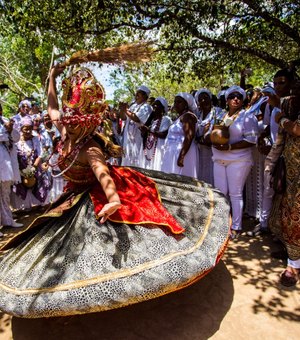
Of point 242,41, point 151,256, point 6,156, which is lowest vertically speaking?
point 151,256

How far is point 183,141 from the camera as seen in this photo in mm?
5430

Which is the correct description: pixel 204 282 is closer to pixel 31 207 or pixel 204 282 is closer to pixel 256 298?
pixel 256 298

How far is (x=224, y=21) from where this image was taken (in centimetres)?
630

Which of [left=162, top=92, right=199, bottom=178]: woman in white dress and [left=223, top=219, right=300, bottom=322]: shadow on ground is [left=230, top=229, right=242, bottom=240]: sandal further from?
[left=162, top=92, right=199, bottom=178]: woman in white dress

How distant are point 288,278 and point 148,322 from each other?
1.66m

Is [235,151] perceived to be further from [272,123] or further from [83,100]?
[83,100]

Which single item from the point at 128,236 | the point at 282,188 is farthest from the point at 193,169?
the point at 128,236

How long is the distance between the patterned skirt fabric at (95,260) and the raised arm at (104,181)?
305mm

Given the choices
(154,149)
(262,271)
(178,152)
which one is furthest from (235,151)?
(154,149)

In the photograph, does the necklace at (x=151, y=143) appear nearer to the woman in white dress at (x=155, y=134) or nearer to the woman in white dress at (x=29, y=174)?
the woman in white dress at (x=155, y=134)

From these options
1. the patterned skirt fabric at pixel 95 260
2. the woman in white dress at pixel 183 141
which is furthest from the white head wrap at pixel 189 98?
the patterned skirt fabric at pixel 95 260

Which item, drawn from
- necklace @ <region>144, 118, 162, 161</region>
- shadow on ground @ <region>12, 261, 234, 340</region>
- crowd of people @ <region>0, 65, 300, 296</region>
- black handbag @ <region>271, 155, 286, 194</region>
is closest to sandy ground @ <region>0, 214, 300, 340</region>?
shadow on ground @ <region>12, 261, 234, 340</region>

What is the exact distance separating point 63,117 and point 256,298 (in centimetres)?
265

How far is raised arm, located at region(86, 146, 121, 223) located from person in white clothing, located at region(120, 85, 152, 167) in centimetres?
367
